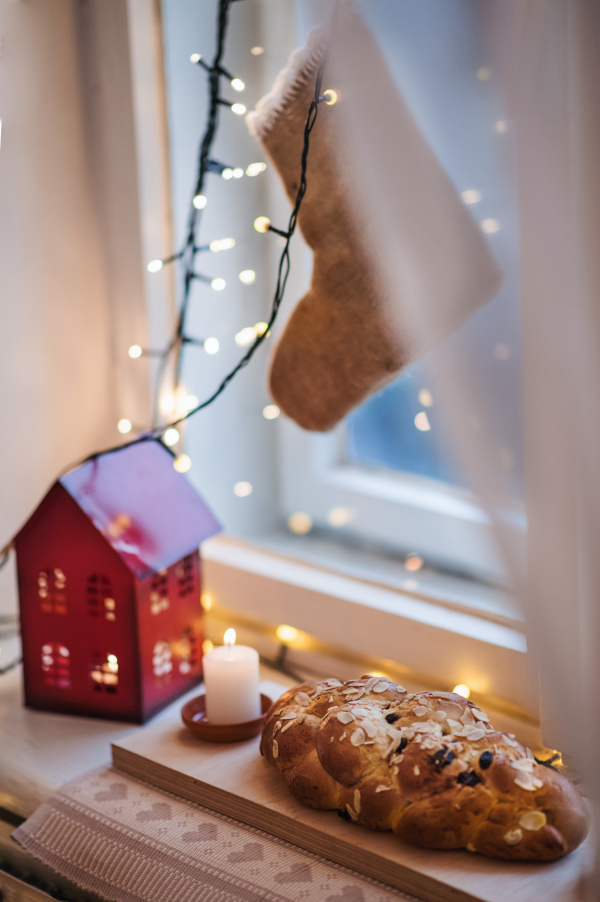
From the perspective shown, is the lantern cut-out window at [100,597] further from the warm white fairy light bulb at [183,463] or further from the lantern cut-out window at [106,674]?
the warm white fairy light bulb at [183,463]

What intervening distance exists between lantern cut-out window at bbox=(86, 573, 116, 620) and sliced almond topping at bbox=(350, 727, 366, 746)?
304mm

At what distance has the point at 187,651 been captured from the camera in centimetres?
89

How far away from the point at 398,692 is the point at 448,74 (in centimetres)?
48

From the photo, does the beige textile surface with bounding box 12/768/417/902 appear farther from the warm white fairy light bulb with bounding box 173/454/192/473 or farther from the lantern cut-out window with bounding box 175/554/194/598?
the warm white fairy light bulb with bounding box 173/454/192/473

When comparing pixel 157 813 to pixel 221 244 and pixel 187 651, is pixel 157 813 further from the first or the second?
pixel 221 244

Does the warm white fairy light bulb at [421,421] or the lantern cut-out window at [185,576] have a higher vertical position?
the warm white fairy light bulb at [421,421]

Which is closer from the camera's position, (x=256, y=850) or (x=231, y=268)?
(x=256, y=850)

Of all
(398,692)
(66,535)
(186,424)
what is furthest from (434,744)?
(186,424)

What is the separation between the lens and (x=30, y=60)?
92 cm

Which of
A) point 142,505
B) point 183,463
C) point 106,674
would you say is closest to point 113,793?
point 106,674

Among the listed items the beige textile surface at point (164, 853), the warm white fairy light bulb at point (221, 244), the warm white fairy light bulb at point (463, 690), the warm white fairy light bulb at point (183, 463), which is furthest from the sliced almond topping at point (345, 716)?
the warm white fairy light bulb at point (221, 244)

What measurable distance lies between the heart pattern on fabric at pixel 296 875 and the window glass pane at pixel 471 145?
0.99 ft

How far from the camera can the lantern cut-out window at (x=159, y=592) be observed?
826 mm

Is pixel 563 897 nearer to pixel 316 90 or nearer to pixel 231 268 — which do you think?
pixel 316 90
